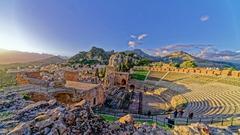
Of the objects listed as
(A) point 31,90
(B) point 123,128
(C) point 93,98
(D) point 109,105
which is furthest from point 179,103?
(B) point 123,128

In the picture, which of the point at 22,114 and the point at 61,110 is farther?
the point at 22,114

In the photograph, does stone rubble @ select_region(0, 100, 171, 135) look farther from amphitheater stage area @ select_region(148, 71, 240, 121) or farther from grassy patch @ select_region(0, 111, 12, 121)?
amphitheater stage area @ select_region(148, 71, 240, 121)

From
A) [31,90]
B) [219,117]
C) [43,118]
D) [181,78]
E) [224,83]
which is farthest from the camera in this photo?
[181,78]

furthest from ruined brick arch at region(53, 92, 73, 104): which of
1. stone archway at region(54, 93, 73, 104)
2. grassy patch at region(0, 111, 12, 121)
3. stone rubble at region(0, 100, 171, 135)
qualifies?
stone rubble at region(0, 100, 171, 135)

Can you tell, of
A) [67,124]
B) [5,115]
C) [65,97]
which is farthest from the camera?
[65,97]

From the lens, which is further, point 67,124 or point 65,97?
point 65,97

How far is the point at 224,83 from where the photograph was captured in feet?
128

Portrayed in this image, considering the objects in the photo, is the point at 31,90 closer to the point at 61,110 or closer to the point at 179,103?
the point at 61,110

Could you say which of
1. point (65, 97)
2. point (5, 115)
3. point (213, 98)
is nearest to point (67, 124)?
point (5, 115)

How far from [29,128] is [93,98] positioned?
68.7 feet

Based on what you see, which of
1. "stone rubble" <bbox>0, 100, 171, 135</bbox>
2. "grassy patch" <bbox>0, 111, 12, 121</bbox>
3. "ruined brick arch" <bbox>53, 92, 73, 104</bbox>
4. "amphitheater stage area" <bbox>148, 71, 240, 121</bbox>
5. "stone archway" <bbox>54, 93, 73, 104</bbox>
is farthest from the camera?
"stone archway" <bbox>54, 93, 73, 104</bbox>

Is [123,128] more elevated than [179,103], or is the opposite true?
[123,128]

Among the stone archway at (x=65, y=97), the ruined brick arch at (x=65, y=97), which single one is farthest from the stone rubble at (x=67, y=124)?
the stone archway at (x=65, y=97)

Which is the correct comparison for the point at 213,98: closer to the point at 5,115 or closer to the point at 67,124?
the point at 67,124
